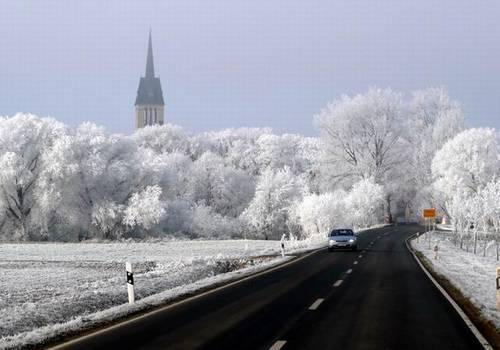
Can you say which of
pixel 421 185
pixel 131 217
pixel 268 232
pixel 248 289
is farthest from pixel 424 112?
pixel 248 289

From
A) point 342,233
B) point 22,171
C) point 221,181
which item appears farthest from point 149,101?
point 342,233

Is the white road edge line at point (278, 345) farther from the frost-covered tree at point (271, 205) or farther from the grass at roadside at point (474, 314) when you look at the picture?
the frost-covered tree at point (271, 205)

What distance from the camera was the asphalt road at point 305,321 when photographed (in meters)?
10.7

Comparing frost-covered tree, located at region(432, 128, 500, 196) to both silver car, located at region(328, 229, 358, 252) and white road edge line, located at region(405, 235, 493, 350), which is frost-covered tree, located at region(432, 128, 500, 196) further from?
white road edge line, located at region(405, 235, 493, 350)

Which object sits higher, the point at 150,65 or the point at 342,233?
the point at 150,65

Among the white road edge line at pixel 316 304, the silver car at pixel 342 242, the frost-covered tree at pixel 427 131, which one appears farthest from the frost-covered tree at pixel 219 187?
the white road edge line at pixel 316 304

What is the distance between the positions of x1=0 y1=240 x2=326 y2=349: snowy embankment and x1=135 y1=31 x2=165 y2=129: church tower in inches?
5751

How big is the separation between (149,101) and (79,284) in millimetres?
174615

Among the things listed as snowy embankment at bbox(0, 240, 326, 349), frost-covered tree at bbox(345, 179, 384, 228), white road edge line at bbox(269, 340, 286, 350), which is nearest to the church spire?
frost-covered tree at bbox(345, 179, 384, 228)

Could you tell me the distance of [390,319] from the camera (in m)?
13.3

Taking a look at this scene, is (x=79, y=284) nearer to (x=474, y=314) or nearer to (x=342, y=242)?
(x=474, y=314)

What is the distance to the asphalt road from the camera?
420 inches

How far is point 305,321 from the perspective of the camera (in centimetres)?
1292

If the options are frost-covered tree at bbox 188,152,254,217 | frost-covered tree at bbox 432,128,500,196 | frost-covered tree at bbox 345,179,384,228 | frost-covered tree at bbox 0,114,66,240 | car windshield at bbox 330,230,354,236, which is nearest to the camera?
car windshield at bbox 330,230,354,236
